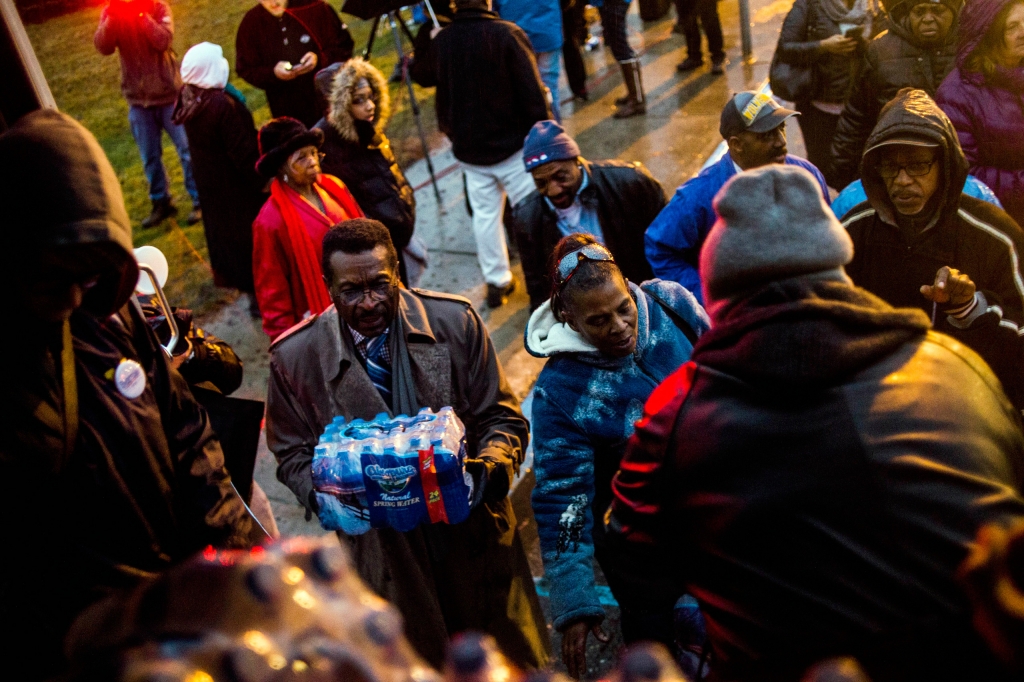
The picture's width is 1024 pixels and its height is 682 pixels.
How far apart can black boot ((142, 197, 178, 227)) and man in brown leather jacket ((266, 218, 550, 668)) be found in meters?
5.61

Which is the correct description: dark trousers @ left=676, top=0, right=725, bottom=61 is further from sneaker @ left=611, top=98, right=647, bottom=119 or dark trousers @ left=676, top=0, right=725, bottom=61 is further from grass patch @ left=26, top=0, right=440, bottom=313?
grass patch @ left=26, top=0, right=440, bottom=313

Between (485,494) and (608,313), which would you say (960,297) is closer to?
(608,313)

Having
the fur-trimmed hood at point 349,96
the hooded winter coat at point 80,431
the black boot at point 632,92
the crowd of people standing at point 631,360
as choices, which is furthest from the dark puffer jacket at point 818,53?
the hooded winter coat at point 80,431

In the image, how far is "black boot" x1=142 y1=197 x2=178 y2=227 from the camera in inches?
314

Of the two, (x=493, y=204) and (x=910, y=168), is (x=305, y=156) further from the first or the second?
(x=910, y=168)

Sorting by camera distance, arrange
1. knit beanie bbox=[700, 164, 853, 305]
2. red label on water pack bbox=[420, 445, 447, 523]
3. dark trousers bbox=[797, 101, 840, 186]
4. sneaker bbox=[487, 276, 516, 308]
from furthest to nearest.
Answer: sneaker bbox=[487, 276, 516, 308] < dark trousers bbox=[797, 101, 840, 186] < red label on water pack bbox=[420, 445, 447, 523] < knit beanie bbox=[700, 164, 853, 305]

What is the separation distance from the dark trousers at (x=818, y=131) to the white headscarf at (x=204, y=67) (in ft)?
12.7

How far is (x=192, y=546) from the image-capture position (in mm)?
2301

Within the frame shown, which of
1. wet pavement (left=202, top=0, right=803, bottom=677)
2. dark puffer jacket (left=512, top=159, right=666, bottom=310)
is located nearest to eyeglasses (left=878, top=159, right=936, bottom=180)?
dark puffer jacket (left=512, top=159, right=666, bottom=310)

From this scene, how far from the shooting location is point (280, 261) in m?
4.30

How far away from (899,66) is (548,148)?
2122mm

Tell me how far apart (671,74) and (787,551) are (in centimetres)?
888

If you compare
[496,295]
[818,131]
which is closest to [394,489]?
[496,295]

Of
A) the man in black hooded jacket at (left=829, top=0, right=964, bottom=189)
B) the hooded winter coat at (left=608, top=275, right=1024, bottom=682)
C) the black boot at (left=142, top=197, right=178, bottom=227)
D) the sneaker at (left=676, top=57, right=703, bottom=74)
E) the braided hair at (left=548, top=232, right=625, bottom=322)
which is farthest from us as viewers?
the sneaker at (left=676, top=57, right=703, bottom=74)
